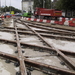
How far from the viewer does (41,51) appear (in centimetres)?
407

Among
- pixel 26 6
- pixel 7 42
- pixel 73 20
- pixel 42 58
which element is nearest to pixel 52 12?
pixel 73 20

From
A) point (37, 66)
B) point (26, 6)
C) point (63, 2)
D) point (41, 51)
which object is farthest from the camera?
point (26, 6)

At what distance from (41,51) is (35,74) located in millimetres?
1513

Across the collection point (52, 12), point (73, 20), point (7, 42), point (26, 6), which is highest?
point (26, 6)

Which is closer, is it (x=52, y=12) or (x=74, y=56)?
(x=74, y=56)

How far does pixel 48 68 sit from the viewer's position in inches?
106

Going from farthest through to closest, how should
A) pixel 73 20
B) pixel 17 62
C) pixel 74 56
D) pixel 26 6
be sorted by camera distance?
pixel 26 6 < pixel 73 20 < pixel 74 56 < pixel 17 62

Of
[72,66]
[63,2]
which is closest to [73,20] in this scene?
[72,66]

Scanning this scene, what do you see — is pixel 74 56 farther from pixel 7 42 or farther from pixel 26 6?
pixel 26 6

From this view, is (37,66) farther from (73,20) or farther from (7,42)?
(73,20)

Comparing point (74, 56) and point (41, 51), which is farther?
point (41, 51)

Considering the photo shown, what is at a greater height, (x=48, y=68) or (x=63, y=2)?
(x=63, y=2)

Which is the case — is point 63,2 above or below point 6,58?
above

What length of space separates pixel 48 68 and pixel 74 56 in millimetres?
1505
